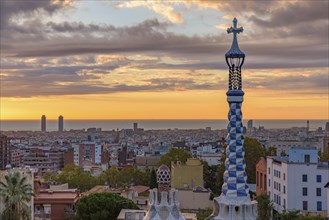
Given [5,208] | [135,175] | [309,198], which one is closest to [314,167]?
[309,198]

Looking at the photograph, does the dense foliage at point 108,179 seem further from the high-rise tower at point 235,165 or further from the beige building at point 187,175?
the high-rise tower at point 235,165

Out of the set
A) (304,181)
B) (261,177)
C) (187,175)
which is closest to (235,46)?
(304,181)

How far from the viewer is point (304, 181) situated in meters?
44.4

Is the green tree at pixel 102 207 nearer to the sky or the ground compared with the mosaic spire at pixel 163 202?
nearer to the ground

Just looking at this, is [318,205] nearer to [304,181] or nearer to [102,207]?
[304,181]

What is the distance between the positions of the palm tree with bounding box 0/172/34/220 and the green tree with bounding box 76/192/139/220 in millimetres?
4461

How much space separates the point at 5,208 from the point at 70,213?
1152 centimetres

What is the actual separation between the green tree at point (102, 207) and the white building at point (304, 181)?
540 inches

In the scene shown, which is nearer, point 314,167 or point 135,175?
point 314,167

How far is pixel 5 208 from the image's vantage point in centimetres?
3197

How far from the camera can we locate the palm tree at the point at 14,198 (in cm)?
A: 3112

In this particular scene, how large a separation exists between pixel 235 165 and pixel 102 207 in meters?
21.6

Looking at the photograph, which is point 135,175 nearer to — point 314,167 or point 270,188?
point 270,188

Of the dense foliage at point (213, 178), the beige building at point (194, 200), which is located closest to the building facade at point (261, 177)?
the dense foliage at point (213, 178)
